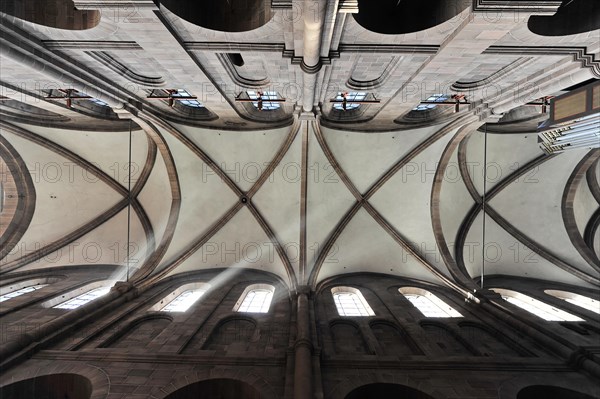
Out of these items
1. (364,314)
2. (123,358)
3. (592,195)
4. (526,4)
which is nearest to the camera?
(526,4)

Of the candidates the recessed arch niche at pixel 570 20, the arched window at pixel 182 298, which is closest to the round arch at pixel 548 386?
the recessed arch niche at pixel 570 20

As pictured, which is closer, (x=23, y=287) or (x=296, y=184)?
(x=23, y=287)

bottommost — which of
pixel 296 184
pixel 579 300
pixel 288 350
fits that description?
pixel 579 300

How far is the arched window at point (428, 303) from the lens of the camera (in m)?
11.5

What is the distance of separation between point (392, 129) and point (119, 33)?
1143cm

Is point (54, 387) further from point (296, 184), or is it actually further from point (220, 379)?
point (296, 184)

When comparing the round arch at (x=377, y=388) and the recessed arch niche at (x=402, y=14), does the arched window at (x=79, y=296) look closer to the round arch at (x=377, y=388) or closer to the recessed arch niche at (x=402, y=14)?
the round arch at (x=377, y=388)

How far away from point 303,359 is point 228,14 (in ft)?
28.7

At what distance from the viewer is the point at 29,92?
32.7ft

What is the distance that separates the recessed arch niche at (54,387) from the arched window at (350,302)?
7793mm

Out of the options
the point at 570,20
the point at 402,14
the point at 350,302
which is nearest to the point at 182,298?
the point at 350,302

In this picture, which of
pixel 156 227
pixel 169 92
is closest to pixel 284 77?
pixel 169 92

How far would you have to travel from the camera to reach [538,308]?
39.6 feet

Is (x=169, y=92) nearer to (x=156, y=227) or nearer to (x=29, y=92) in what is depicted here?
(x=29, y=92)
